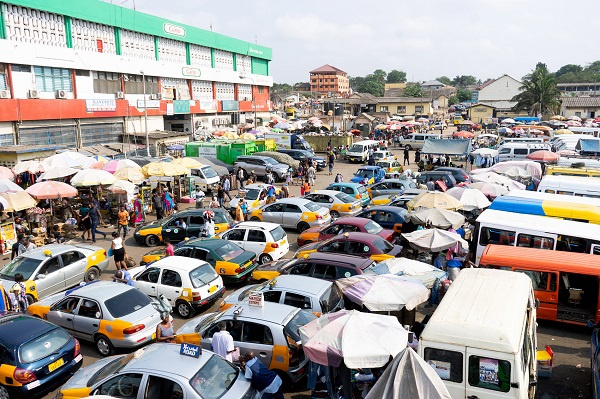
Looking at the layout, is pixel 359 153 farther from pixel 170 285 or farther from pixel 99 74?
pixel 170 285

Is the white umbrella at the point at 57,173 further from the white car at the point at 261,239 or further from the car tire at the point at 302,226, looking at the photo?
the car tire at the point at 302,226

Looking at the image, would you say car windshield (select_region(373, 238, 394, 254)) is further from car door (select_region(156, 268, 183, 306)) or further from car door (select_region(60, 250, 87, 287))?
car door (select_region(60, 250, 87, 287))

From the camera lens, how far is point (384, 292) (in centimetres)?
957

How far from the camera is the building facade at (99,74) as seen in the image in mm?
31047

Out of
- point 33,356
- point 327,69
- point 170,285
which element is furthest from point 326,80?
point 33,356

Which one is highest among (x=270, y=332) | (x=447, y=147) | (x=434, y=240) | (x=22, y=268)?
(x=447, y=147)

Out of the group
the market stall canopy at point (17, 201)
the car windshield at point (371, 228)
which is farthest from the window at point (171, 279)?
the market stall canopy at point (17, 201)

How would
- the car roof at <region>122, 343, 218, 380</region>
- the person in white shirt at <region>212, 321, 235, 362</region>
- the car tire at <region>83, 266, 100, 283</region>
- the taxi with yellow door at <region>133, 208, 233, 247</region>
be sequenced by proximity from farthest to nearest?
the taxi with yellow door at <region>133, 208, 233, 247</region> < the car tire at <region>83, 266, 100, 283</region> < the person in white shirt at <region>212, 321, 235, 362</region> < the car roof at <region>122, 343, 218, 380</region>

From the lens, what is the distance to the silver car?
21.5 ft

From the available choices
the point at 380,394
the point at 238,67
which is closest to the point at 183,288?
the point at 380,394

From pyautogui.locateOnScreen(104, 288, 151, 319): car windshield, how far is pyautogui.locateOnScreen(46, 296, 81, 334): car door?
90 centimetres

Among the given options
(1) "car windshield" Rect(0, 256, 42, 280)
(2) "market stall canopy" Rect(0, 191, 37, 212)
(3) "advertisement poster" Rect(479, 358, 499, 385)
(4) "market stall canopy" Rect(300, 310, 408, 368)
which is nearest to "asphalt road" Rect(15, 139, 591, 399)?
(4) "market stall canopy" Rect(300, 310, 408, 368)

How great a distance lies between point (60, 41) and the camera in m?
34.9

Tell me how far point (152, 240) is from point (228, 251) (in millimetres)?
5923
